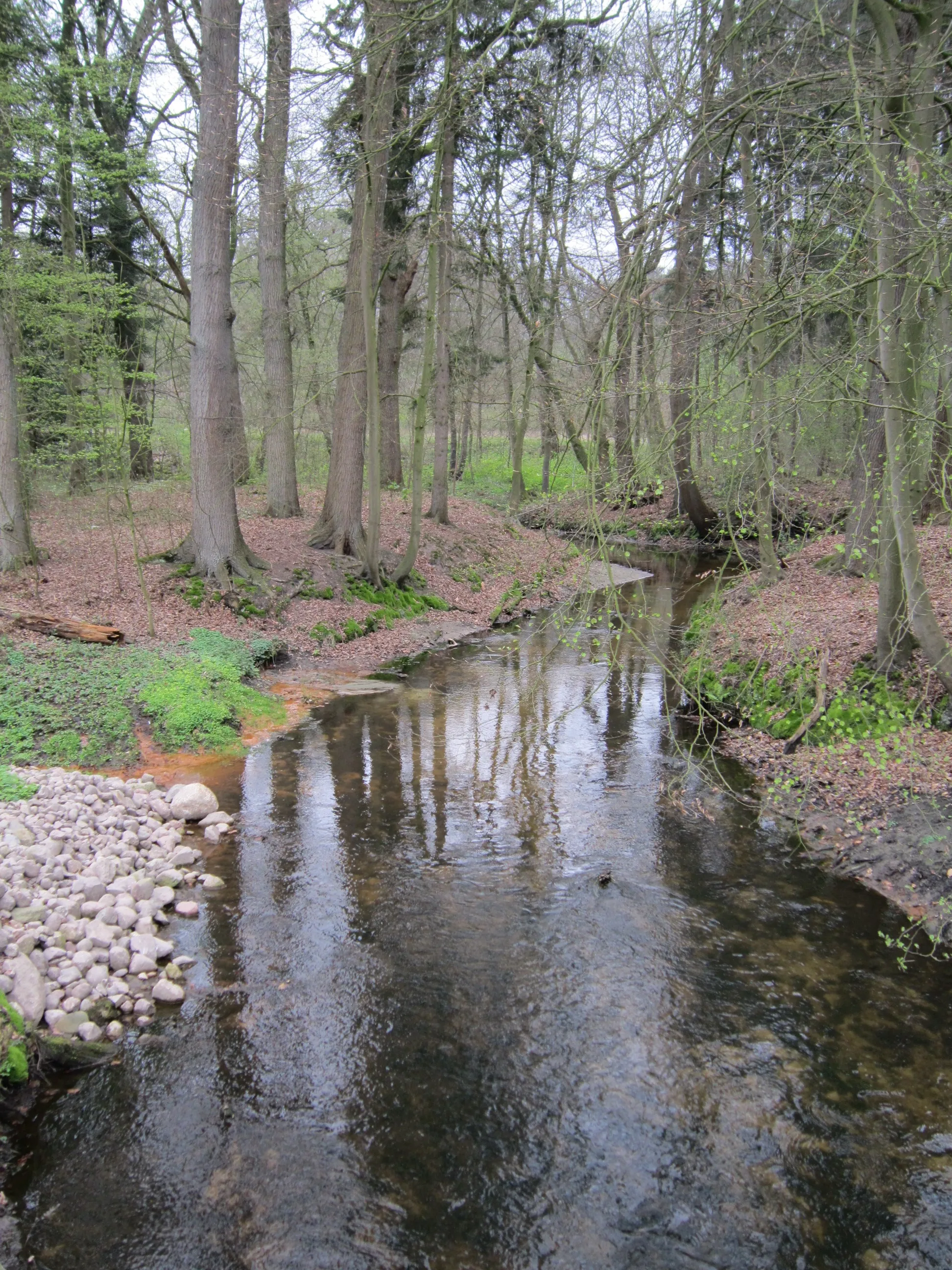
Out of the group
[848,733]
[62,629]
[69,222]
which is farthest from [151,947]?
[69,222]

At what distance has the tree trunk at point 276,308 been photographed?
559 inches

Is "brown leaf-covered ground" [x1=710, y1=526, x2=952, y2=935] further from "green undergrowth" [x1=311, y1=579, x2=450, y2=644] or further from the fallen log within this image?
the fallen log

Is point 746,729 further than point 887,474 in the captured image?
Yes

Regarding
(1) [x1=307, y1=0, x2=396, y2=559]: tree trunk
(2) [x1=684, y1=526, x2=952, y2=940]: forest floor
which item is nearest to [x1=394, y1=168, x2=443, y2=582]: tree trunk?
(1) [x1=307, y1=0, x2=396, y2=559]: tree trunk

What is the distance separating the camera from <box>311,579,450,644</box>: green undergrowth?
1318 centimetres

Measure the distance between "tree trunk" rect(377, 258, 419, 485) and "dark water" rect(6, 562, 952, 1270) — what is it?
14113mm

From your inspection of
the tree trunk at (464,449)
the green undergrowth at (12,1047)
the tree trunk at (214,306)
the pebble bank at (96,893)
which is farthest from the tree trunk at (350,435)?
the tree trunk at (464,449)

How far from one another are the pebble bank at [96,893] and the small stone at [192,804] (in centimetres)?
1

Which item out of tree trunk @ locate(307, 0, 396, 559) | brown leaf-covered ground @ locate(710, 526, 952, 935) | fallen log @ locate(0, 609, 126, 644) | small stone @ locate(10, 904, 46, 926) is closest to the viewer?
small stone @ locate(10, 904, 46, 926)

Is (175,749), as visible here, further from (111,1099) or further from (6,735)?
(111,1099)

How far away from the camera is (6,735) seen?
26.3ft

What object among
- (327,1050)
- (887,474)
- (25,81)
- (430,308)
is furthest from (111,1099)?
(25,81)

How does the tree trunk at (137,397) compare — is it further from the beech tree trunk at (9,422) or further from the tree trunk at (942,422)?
the tree trunk at (942,422)

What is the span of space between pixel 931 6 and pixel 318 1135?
8.59m
